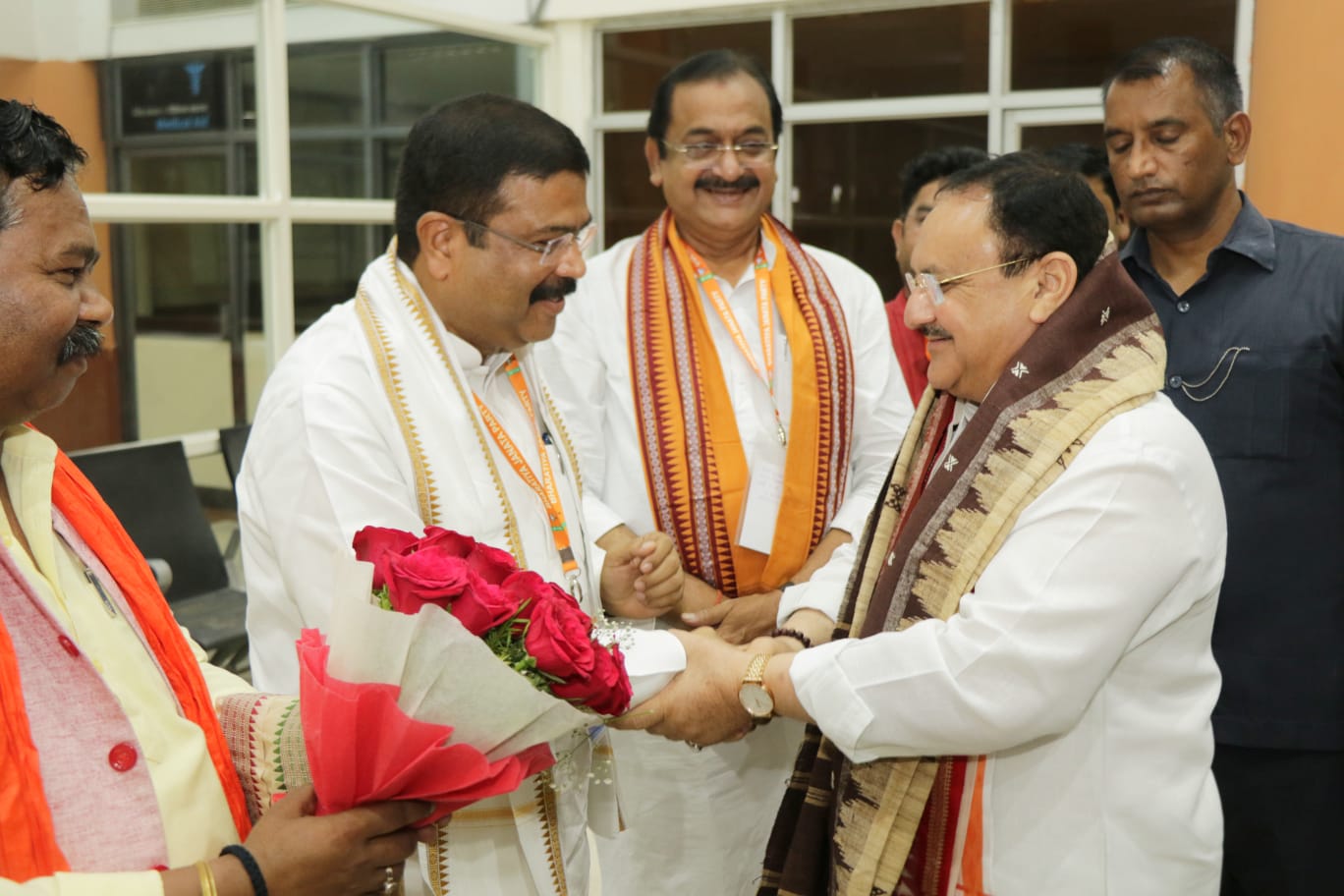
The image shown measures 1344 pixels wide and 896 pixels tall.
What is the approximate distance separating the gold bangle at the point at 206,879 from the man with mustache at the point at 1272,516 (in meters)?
2.18

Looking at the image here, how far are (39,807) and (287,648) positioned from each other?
774mm

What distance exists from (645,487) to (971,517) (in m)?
1.27

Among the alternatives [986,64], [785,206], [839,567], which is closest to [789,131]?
[785,206]

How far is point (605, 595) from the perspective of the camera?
107 inches

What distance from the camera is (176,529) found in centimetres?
449

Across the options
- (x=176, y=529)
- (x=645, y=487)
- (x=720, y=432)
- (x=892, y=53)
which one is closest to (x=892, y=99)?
(x=892, y=53)

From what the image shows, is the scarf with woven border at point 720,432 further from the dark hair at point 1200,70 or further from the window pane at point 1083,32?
the window pane at point 1083,32

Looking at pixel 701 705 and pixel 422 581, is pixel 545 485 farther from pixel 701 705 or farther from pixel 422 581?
pixel 422 581

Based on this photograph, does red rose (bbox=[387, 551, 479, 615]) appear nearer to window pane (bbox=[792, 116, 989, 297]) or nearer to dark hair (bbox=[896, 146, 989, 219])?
A: dark hair (bbox=[896, 146, 989, 219])

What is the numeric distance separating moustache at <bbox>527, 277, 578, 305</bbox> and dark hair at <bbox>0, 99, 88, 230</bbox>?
0.89m

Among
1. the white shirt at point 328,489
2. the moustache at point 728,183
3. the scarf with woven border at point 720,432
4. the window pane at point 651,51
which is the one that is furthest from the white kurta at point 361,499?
the window pane at point 651,51

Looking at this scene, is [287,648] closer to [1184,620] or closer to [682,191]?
[1184,620]

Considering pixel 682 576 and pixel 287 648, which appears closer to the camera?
pixel 287 648

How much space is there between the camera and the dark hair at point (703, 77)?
3.17 m
